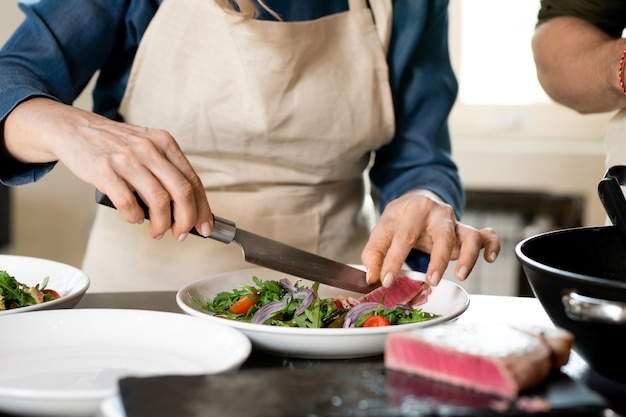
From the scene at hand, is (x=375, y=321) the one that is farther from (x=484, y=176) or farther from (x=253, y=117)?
(x=484, y=176)

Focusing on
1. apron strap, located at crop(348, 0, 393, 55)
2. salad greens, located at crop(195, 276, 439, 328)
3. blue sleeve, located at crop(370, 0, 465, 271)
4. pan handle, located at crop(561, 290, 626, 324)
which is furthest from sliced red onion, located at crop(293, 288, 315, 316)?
apron strap, located at crop(348, 0, 393, 55)

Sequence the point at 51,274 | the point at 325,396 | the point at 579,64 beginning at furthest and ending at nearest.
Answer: the point at 579,64 < the point at 51,274 < the point at 325,396

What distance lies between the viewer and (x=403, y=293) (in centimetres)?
Result: 117

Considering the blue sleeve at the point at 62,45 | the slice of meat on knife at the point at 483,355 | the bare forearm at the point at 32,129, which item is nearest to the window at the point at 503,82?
the blue sleeve at the point at 62,45

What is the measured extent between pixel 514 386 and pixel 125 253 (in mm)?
1007

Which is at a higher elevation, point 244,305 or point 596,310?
point 596,310

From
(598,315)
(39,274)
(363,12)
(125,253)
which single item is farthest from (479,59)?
(598,315)

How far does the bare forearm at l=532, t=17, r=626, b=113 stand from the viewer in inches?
56.3

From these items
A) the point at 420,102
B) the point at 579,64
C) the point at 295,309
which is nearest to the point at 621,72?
the point at 579,64

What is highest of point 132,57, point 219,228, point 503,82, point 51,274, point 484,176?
point 132,57

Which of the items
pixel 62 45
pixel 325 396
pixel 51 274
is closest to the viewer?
pixel 325 396

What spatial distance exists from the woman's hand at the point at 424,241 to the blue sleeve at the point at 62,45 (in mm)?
502

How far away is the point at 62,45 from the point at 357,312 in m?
0.69

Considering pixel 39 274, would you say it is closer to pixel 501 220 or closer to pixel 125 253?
pixel 125 253
